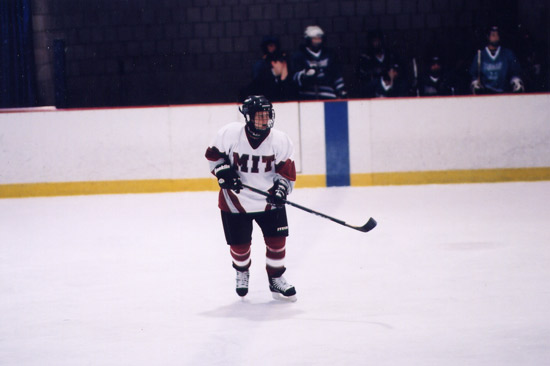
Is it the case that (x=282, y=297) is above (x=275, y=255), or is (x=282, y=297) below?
below

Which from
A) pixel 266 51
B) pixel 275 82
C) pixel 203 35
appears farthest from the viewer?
pixel 203 35

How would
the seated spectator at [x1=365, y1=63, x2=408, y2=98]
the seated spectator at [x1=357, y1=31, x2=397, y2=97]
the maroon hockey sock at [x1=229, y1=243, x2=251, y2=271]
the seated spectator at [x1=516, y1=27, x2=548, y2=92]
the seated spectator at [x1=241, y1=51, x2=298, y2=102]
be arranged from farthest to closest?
the seated spectator at [x1=516, y1=27, x2=548, y2=92] → the seated spectator at [x1=357, y1=31, x2=397, y2=97] → the seated spectator at [x1=365, y1=63, x2=408, y2=98] → the seated spectator at [x1=241, y1=51, x2=298, y2=102] → the maroon hockey sock at [x1=229, y1=243, x2=251, y2=271]

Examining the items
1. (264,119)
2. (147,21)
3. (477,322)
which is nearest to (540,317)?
(477,322)

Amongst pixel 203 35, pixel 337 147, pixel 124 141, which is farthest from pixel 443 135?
pixel 203 35

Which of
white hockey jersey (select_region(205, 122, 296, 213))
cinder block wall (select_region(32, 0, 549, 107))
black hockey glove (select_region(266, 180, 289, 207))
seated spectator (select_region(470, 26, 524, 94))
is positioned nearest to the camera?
black hockey glove (select_region(266, 180, 289, 207))

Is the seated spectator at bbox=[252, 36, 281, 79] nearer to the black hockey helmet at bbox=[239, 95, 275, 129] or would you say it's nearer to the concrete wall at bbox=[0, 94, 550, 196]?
the concrete wall at bbox=[0, 94, 550, 196]

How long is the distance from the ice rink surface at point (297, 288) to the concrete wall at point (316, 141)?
3.41ft

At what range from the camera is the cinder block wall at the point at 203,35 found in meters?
11.4

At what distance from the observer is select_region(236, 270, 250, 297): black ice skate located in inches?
168

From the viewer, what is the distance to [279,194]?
4102 millimetres

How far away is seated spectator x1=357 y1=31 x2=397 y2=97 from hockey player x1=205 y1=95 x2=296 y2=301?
5469 mm

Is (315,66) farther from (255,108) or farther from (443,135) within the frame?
(255,108)

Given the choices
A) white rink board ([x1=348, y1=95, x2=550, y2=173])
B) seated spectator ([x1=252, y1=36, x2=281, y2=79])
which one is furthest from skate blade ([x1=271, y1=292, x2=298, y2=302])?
seated spectator ([x1=252, y1=36, x2=281, y2=79])

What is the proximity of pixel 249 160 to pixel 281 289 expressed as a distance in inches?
25.0
